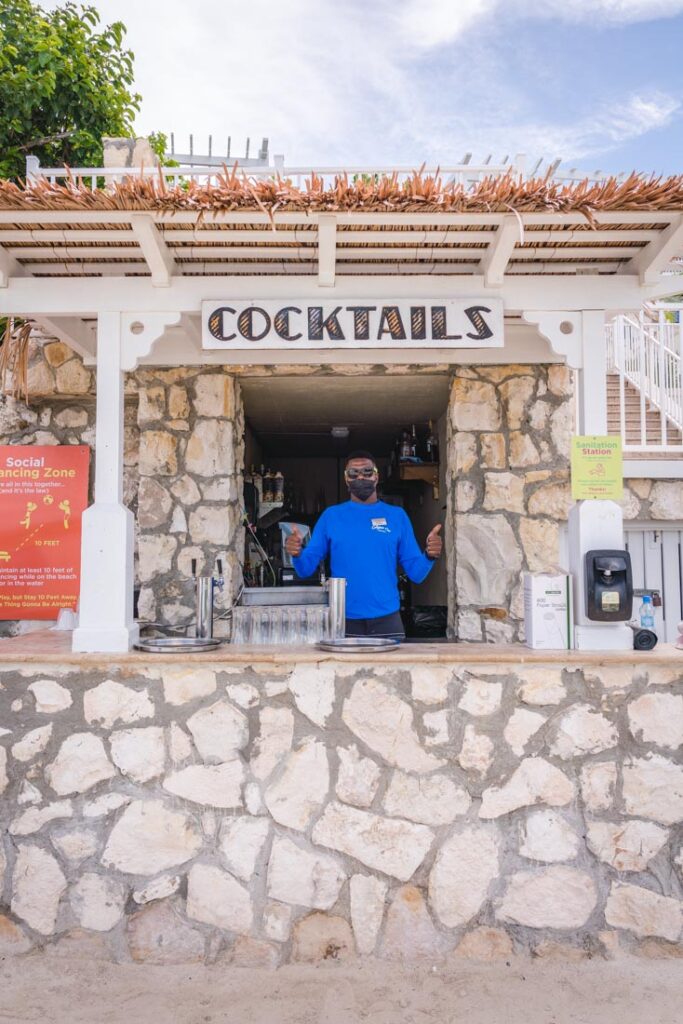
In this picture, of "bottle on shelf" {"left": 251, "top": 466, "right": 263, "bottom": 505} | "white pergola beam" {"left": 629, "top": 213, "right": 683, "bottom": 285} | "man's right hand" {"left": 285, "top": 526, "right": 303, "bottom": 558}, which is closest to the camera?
"white pergola beam" {"left": 629, "top": 213, "right": 683, "bottom": 285}

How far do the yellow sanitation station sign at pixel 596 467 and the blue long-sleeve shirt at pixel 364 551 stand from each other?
3.93 feet

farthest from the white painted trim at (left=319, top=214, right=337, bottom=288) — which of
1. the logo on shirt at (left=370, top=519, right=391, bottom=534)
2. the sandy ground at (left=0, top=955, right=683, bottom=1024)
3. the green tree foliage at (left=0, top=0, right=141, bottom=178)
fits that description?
the green tree foliage at (left=0, top=0, right=141, bottom=178)

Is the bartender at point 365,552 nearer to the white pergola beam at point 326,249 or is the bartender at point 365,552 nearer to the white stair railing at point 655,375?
the white pergola beam at point 326,249

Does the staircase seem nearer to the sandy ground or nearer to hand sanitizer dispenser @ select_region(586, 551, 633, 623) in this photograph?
hand sanitizer dispenser @ select_region(586, 551, 633, 623)

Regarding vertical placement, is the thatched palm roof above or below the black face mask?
above

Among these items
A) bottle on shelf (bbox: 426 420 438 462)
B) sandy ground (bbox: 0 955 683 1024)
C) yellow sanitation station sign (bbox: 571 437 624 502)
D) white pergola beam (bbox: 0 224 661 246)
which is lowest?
sandy ground (bbox: 0 955 683 1024)

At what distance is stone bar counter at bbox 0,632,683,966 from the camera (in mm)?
3145

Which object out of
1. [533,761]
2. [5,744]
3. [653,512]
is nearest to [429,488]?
[653,512]

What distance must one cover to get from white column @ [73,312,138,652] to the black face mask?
1414 millimetres

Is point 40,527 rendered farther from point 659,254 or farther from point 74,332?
point 659,254

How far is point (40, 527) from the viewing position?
5.45 meters

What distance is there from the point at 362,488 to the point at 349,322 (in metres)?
1.15

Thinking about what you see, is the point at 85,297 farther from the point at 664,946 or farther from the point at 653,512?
the point at 653,512

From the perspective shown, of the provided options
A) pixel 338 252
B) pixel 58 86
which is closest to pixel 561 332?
pixel 338 252
